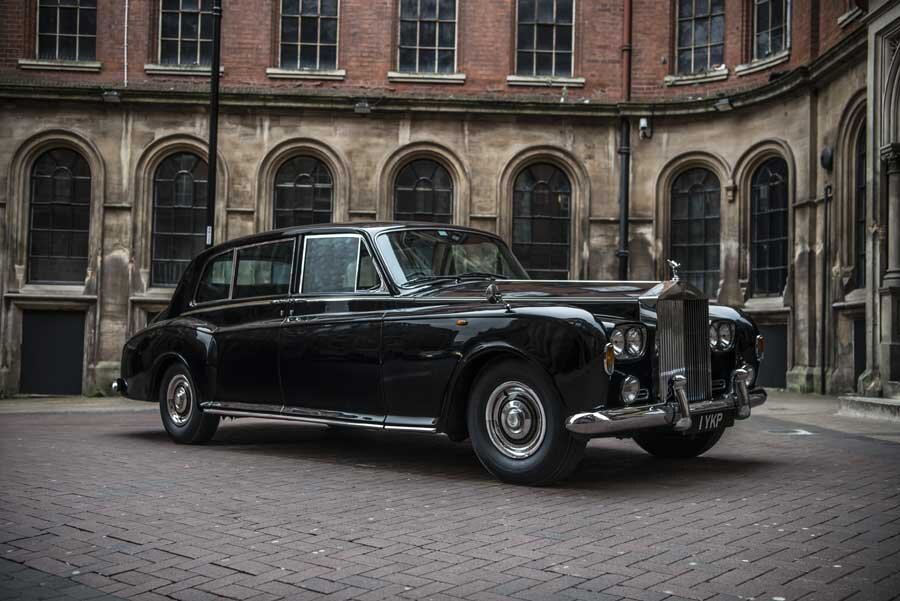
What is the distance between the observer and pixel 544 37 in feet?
68.2

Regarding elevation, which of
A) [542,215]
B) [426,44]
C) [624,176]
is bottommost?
[542,215]

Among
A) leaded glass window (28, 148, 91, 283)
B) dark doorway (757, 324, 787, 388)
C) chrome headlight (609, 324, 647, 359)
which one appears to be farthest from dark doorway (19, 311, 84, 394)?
chrome headlight (609, 324, 647, 359)

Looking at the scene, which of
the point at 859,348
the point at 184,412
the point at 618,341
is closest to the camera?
the point at 618,341

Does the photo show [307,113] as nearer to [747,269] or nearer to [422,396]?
[747,269]

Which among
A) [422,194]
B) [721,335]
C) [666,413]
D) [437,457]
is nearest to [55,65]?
[422,194]

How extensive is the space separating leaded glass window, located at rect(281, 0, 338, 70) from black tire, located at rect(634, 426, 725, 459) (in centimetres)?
1461

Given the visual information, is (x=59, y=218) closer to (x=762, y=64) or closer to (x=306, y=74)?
(x=306, y=74)

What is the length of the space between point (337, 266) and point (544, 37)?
46.7ft

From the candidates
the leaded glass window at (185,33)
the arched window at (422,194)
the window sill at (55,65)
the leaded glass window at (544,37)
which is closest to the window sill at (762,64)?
the leaded glass window at (544,37)

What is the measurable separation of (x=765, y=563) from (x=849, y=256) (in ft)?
43.9

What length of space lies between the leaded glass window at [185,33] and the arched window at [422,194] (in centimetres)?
489

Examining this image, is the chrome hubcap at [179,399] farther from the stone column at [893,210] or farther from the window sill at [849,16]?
the window sill at [849,16]

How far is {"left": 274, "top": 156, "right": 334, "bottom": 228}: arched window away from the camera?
20438 millimetres

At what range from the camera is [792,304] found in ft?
58.6
